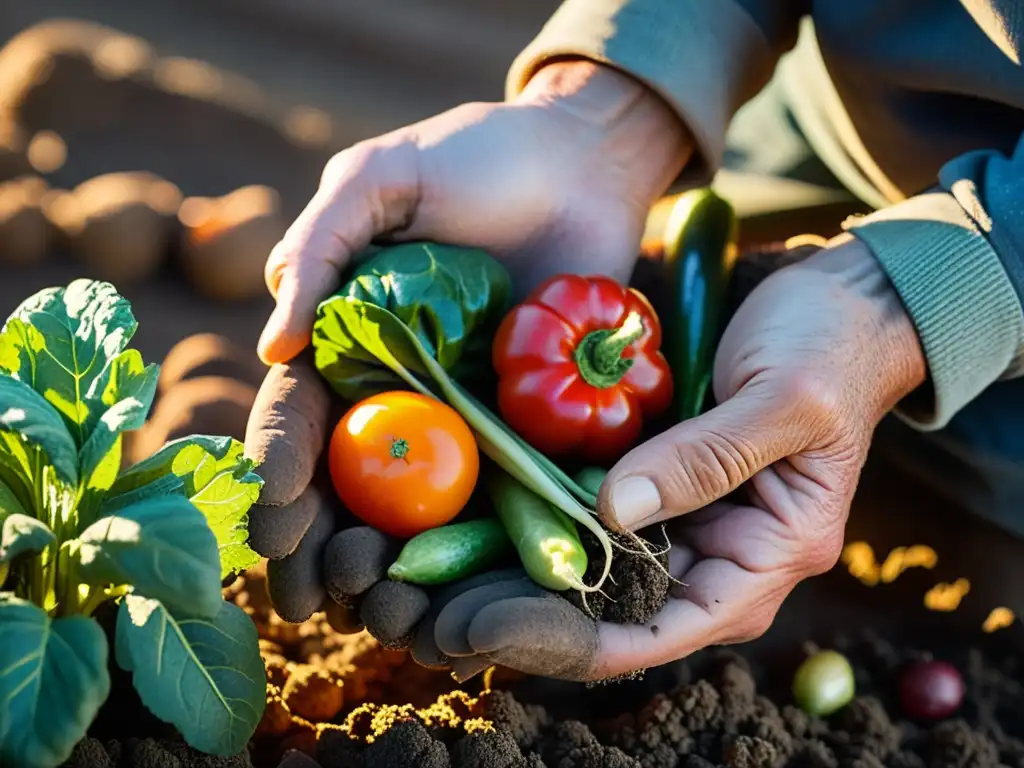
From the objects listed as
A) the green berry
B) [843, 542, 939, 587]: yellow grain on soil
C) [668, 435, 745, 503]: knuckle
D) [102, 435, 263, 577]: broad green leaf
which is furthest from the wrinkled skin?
[843, 542, 939, 587]: yellow grain on soil

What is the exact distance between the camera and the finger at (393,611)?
189 centimetres

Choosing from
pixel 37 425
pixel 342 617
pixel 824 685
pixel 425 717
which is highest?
pixel 37 425

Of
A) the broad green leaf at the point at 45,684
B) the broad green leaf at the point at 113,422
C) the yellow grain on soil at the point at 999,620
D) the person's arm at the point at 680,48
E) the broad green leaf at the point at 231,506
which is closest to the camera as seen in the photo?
the broad green leaf at the point at 45,684

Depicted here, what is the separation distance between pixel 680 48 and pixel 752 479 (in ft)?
3.77

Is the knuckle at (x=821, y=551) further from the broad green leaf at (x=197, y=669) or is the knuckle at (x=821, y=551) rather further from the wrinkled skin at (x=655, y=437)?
the broad green leaf at (x=197, y=669)

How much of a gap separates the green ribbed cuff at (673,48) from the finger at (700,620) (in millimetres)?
1209

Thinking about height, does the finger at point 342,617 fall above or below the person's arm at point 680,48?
below

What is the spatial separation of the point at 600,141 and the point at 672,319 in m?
0.48

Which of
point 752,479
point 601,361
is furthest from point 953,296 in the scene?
point 601,361

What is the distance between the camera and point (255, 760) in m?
2.04

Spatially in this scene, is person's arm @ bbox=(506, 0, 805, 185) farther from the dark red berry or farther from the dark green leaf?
the dark red berry

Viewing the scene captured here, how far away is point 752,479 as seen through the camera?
2.21m

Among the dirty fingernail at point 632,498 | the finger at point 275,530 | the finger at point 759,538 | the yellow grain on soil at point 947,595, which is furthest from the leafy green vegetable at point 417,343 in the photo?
the yellow grain on soil at point 947,595

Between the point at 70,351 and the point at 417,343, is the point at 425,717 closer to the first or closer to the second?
the point at 417,343
